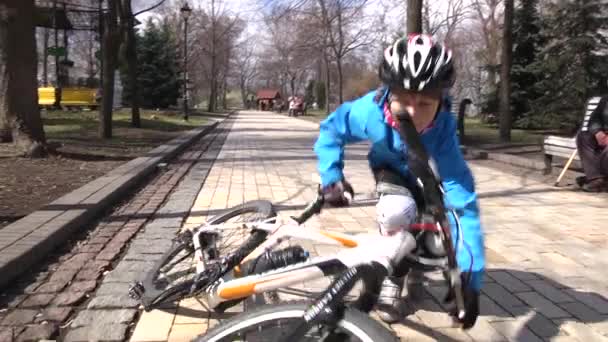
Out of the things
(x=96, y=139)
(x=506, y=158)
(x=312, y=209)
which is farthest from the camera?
(x=96, y=139)

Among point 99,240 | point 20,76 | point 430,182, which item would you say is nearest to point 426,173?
point 430,182

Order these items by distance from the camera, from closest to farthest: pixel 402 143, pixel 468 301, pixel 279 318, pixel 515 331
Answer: pixel 279 318 → pixel 468 301 → pixel 402 143 → pixel 515 331

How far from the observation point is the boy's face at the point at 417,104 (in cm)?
257

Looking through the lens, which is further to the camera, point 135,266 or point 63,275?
point 135,266

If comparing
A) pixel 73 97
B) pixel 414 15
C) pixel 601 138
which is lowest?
pixel 601 138

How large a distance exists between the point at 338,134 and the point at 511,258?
2.92 metres

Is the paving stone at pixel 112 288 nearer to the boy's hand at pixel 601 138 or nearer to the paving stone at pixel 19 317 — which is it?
the paving stone at pixel 19 317

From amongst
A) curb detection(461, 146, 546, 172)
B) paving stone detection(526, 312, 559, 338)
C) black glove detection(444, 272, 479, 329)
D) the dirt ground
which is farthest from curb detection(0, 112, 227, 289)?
curb detection(461, 146, 546, 172)

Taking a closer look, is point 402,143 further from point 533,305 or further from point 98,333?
point 98,333

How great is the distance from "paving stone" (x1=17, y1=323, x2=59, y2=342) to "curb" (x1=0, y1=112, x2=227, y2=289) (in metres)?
0.79

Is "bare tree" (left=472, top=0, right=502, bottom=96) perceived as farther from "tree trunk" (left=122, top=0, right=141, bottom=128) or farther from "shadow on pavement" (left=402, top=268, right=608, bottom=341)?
"shadow on pavement" (left=402, top=268, right=608, bottom=341)

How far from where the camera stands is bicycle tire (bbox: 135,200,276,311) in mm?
3230

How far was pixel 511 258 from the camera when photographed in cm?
509

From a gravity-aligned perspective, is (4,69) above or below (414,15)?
below
